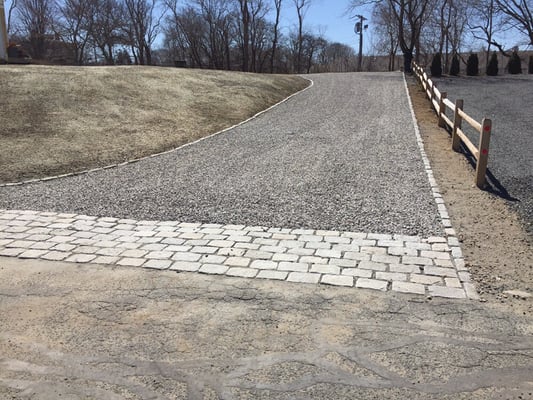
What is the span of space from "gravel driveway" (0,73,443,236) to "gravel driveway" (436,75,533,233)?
120 centimetres

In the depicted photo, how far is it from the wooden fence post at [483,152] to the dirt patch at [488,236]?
0.57 feet

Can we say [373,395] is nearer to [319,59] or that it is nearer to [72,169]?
[72,169]

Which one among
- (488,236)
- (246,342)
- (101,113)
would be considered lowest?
(246,342)

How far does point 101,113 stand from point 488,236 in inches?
413

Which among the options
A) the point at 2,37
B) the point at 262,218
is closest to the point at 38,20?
the point at 2,37

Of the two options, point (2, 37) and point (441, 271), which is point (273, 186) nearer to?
point (441, 271)

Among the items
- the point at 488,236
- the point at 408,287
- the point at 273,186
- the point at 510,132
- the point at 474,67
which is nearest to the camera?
the point at 408,287

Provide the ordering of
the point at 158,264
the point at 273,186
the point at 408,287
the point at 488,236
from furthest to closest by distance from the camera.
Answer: the point at 273,186, the point at 488,236, the point at 158,264, the point at 408,287

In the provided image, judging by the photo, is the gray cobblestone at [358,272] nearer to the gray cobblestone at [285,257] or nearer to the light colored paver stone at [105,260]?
the gray cobblestone at [285,257]

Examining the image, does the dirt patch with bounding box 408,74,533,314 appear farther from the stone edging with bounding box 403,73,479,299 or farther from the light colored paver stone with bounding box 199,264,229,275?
the light colored paver stone with bounding box 199,264,229,275

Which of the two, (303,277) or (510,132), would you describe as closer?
(303,277)

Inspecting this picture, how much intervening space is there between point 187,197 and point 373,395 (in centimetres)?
445

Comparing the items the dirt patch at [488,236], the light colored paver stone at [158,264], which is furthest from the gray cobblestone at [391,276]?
the light colored paver stone at [158,264]

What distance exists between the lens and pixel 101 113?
40.4ft
